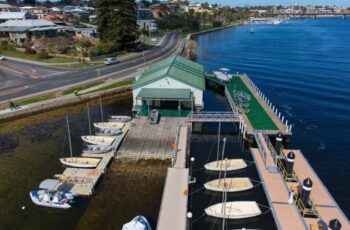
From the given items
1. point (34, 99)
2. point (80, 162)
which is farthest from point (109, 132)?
point (34, 99)

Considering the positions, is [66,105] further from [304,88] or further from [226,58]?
[226,58]

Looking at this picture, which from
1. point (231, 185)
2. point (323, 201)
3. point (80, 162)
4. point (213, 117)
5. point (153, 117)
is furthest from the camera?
point (153, 117)

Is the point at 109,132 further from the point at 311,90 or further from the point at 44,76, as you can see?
the point at 311,90

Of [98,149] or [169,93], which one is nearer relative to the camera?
[98,149]

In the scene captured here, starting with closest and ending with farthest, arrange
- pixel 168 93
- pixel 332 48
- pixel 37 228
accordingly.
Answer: pixel 37 228, pixel 168 93, pixel 332 48

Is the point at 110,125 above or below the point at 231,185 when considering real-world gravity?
above

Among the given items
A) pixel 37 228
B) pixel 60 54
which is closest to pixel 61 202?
pixel 37 228

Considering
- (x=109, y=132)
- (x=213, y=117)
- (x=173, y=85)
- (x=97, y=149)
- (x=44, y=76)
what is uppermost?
(x=173, y=85)

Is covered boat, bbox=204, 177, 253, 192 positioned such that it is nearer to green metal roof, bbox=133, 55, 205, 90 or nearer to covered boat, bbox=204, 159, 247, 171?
covered boat, bbox=204, 159, 247, 171
